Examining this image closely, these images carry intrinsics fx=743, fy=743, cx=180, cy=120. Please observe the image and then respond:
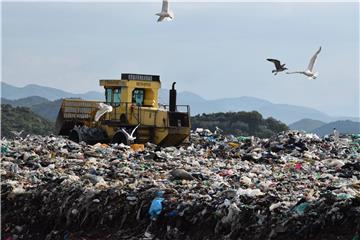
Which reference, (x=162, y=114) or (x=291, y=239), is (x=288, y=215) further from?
(x=162, y=114)

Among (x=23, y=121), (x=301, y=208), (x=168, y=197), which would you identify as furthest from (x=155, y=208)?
(x=23, y=121)

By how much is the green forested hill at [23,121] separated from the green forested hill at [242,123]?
317 inches

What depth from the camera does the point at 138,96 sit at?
16234 mm

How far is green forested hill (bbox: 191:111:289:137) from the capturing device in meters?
37.1

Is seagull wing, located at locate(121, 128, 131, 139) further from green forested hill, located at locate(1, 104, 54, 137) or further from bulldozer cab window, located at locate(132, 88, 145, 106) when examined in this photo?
A: green forested hill, located at locate(1, 104, 54, 137)

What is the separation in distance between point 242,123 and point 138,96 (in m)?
23.2

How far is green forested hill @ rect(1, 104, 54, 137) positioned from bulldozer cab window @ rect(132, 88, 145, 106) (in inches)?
840

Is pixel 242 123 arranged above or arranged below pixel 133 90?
below

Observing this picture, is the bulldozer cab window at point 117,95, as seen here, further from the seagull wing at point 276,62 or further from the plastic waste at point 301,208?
the plastic waste at point 301,208

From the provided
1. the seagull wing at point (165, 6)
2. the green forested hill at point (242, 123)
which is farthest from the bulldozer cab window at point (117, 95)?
the green forested hill at point (242, 123)

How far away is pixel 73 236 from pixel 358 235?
123 inches

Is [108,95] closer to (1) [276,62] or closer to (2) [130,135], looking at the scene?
(2) [130,135]

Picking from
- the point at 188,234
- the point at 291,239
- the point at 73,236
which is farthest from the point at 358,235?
the point at 73,236

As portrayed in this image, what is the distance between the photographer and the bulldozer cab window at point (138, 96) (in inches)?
637
